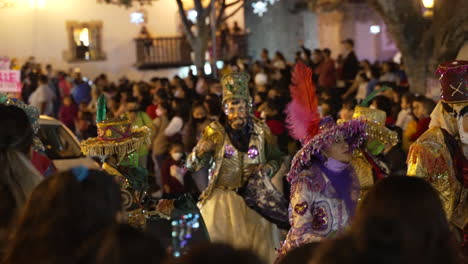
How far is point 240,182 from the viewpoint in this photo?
8445 millimetres

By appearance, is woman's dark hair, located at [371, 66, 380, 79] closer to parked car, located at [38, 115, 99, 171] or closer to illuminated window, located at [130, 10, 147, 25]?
parked car, located at [38, 115, 99, 171]

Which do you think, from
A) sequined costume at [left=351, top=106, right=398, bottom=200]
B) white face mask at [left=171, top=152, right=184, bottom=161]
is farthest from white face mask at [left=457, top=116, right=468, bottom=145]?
white face mask at [left=171, top=152, right=184, bottom=161]

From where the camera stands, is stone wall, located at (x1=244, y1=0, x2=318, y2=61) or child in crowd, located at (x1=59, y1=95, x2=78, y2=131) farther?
stone wall, located at (x1=244, y1=0, x2=318, y2=61)

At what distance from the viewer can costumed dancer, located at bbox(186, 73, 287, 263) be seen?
8.32 meters

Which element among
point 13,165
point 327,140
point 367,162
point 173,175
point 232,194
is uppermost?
point 13,165

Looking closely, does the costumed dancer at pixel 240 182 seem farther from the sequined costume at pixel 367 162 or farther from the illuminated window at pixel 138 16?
the illuminated window at pixel 138 16

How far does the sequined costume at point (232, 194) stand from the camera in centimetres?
829

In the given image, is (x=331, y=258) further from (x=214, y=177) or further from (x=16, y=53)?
(x=16, y=53)

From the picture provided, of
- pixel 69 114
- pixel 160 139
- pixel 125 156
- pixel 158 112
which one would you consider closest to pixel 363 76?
pixel 158 112

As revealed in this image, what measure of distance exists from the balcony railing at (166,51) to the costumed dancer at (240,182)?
26.6 m

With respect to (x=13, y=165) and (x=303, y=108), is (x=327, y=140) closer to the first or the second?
(x=303, y=108)

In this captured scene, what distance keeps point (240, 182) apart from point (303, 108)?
1.55 meters

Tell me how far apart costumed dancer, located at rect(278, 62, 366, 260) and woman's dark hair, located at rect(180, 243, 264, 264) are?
3.16 metres

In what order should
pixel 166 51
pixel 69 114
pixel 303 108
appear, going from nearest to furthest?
pixel 303 108, pixel 69 114, pixel 166 51
